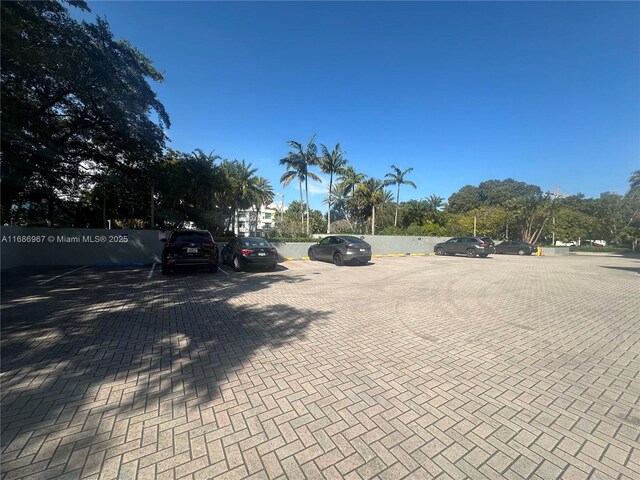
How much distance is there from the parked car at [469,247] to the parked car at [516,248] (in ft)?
25.0

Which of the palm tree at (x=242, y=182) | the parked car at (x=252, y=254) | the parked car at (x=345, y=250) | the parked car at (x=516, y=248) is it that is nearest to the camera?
the parked car at (x=252, y=254)

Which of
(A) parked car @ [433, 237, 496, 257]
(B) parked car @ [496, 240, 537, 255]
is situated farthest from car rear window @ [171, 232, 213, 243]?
(B) parked car @ [496, 240, 537, 255]

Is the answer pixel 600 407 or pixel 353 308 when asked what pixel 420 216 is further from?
pixel 600 407

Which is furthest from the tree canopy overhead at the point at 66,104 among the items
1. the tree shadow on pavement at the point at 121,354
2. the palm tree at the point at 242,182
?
the palm tree at the point at 242,182

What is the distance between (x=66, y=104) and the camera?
490 inches

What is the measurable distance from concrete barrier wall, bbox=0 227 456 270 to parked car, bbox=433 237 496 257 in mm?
18506

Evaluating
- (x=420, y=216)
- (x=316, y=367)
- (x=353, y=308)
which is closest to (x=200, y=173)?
(x=353, y=308)

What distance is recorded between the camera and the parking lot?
6.88ft

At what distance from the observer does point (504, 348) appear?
4281mm

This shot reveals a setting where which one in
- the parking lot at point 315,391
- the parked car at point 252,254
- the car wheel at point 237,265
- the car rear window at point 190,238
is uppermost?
the car rear window at point 190,238

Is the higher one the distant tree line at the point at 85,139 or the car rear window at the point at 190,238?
the distant tree line at the point at 85,139

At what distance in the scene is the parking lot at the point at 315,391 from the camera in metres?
2.10

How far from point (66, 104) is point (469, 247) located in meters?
26.1

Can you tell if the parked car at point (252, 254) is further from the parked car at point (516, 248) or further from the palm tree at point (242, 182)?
the parked car at point (516, 248)
